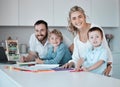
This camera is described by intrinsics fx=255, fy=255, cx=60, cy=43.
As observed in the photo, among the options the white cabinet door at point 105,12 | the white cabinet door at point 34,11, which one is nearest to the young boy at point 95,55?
the white cabinet door at point 34,11

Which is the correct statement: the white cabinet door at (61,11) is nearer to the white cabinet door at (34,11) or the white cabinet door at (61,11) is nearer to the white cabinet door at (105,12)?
the white cabinet door at (34,11)

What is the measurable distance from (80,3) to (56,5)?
1.42 feet

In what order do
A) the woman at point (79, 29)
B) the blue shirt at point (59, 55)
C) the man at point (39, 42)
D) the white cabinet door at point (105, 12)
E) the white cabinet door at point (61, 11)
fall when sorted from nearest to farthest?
the woman at point (79, 29) < the blue shirt at point (59, 55) < the man at point (39, 42) < the white cabinet door at point (61, 11) < the white cabinet door at point (105, 12)

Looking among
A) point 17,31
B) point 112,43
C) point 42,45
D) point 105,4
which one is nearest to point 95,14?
point 105,4

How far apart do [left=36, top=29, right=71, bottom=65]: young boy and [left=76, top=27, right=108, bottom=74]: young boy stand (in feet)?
0.78

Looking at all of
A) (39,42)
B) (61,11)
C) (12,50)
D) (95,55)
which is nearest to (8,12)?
(61,11)

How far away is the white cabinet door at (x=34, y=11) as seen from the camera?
12.7 ft

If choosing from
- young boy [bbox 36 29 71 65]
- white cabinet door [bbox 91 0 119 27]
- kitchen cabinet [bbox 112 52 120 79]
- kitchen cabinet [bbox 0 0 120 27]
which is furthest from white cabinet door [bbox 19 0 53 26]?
young boy [bbox 36 29 71 65]

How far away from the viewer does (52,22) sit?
4.05 m

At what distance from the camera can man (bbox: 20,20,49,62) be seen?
8.17 feet

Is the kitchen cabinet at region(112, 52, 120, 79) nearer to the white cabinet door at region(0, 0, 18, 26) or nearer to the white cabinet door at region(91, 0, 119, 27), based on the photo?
the white cabinet door at region(91, 0, 119, 27)

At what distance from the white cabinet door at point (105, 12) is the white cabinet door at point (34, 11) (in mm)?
779

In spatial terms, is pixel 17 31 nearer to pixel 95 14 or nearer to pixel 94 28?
pixel 95 14

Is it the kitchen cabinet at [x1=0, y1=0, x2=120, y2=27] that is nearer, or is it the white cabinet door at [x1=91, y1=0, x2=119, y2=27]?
Answer: the kitchen cabinet at [x1=0, y1=0, x2=120, y2=27]
